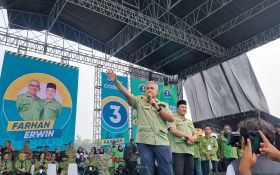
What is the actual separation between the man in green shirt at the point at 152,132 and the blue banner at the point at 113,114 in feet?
24.7

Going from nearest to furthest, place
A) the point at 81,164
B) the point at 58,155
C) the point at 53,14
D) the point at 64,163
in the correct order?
the point at 64,163 < the point at 58,155 < the point at 81,164 < the point at 53,14

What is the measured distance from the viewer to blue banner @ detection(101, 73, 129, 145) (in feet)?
32.6

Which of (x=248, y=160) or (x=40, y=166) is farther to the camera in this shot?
(x=40, y=166)

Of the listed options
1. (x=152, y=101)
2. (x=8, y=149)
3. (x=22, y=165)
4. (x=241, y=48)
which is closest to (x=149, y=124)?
(x=152, y=101)

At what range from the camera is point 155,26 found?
10.4 metres

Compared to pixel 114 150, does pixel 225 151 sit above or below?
below

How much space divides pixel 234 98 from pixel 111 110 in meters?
5.91

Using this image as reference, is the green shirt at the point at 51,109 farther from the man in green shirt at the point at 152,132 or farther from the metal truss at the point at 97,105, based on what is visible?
the man in green shirt at the point at 152,132

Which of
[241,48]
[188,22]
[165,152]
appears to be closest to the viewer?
[165,152]

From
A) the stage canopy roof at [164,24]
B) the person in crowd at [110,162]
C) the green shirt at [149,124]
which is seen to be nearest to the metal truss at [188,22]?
the stage canopy roof at [164,24]

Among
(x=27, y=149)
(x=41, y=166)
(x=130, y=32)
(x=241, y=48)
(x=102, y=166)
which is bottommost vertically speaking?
(x=102, y=166)

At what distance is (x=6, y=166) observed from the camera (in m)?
6.38

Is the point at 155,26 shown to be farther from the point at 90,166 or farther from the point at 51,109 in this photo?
the point at 90,166

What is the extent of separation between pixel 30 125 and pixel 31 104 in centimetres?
72
